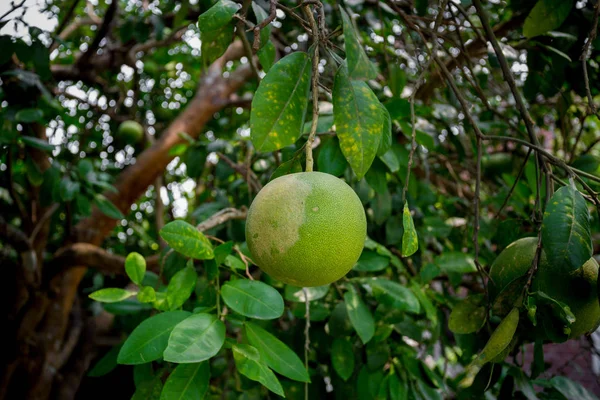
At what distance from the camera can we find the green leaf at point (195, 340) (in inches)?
32.1

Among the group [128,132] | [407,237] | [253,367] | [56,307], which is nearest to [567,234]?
[407,237]

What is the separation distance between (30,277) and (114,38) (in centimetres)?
225

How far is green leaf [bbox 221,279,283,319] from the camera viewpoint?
102 centimetres

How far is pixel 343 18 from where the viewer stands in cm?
75

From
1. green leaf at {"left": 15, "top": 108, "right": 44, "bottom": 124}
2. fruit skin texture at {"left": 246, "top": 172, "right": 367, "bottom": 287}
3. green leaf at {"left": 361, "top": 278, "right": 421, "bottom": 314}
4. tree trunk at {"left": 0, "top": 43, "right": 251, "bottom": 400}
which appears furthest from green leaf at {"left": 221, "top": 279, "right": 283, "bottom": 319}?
tree trunk at {"left": 0, "top": 43, "right": 251, "bottom": 400}

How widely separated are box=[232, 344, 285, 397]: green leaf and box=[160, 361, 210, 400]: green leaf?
0.08m

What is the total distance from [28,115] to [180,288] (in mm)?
1351

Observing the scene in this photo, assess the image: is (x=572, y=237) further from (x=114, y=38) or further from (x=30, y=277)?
(x=114, y=38)

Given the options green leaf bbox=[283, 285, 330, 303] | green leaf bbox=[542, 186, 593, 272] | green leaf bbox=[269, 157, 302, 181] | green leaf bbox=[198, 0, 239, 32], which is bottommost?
green leaf bbox=[283, 285, 330, 303]

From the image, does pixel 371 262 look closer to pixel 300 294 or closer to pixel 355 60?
pixel 300 294

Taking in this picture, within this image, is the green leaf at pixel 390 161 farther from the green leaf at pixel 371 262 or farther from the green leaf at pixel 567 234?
the green leaf at pixel 567 234

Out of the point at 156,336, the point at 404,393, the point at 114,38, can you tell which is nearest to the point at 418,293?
the point at 404,393

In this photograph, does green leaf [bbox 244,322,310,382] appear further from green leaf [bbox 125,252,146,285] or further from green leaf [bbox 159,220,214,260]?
green leaf [bbox 125,252,146,285]

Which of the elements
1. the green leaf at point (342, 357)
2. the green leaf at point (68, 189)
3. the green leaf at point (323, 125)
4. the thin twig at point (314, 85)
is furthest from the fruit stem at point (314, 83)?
the green leaf at point (68, 189)
